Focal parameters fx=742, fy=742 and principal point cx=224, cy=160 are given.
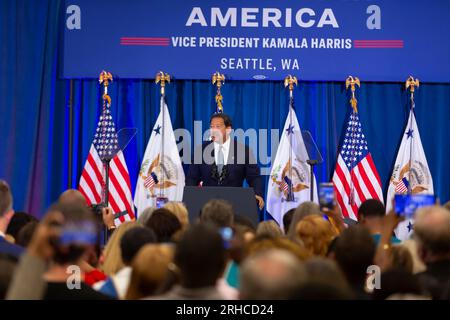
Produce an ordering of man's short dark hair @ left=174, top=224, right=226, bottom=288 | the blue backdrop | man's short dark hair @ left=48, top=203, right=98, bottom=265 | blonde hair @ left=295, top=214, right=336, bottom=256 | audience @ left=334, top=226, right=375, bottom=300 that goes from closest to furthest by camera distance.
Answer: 1. man's short dark hair @ left=48, top=203, right=98, bottom=265
2. man's short dark hair @ left=174, top=224, right=226, bottom=288
3. audience @ left=334, top=226, right=375, bottom=300
4. blonde hair @ left=295, top=214, right=336, bottom=256
5. the blue backdrop

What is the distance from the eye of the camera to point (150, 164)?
9.39 meters

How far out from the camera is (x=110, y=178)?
936 centimetres

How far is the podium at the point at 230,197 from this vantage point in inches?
258

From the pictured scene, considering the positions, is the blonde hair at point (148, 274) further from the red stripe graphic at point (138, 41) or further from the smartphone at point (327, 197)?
the red stripe graphic at point (138, 41)

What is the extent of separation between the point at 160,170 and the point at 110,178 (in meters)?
0.64

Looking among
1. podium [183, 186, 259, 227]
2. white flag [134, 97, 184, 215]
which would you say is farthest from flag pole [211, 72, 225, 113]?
podium [183, 186, 259, 227]

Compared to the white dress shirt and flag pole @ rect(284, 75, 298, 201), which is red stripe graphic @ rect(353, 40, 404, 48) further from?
the white dress shirt

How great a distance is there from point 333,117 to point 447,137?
1521 millimetres

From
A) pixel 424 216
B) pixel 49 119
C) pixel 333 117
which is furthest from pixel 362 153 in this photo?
→ pixel 424 216

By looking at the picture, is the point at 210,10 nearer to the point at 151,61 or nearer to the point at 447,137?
the point at 151,61

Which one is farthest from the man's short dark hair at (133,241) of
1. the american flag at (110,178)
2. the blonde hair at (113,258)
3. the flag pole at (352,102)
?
the flag pole at (352,102)

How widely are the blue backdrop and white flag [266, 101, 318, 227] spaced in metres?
0.40

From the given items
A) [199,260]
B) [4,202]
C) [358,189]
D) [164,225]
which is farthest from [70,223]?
[358,189]

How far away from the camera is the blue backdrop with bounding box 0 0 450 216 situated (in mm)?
9664
